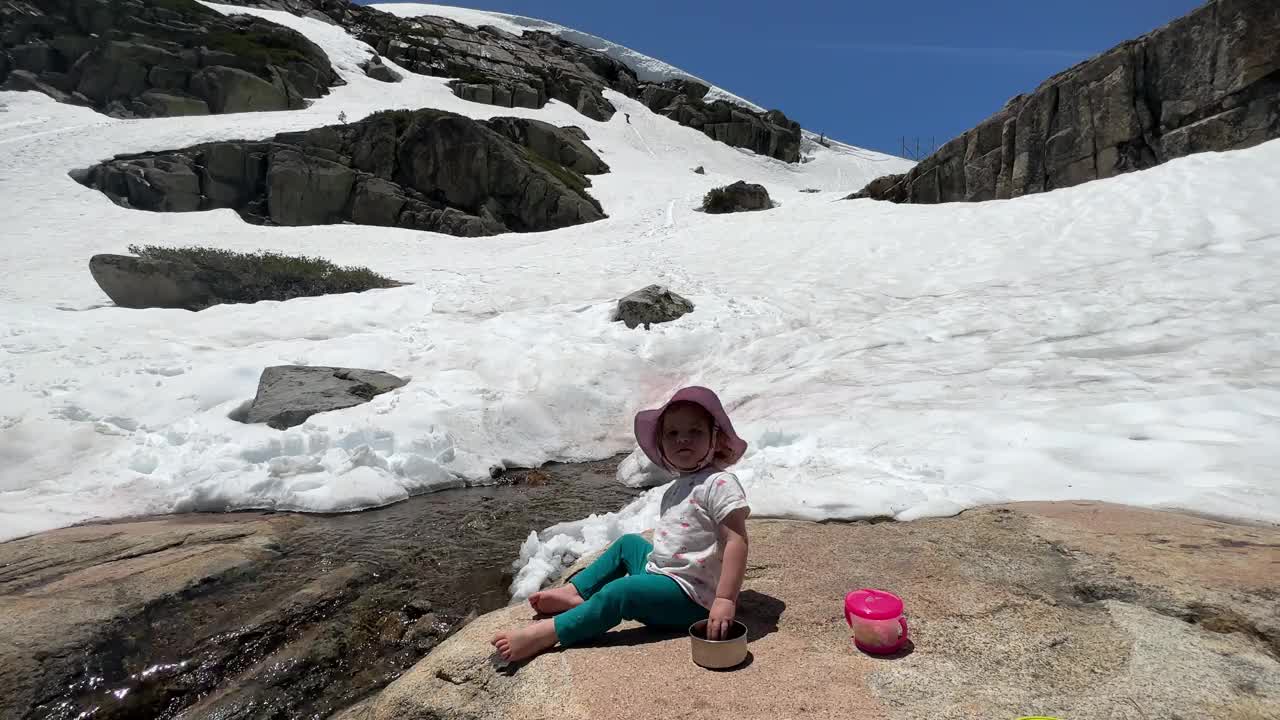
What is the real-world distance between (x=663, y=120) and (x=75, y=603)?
245ft

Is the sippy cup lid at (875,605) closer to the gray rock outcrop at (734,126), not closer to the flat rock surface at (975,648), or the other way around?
the flat rock surface at (975,648)

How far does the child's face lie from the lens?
131 inches

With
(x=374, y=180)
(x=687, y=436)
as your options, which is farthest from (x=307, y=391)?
(x=374, y=180)

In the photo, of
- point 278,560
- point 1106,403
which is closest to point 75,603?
point 278,560

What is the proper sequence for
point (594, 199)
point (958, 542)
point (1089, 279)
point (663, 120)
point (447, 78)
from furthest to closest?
point (663, 120) < point (447, 78) < point (594, 199) < point (1089, 279) < point (958, 542)

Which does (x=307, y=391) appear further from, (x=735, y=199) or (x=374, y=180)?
(x=374, y=180)

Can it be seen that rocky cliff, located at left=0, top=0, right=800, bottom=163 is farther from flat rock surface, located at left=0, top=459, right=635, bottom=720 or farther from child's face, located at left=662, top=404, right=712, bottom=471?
child's face, located at left=662, top=404, right=712, bottom=471

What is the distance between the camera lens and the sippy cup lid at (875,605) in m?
2.79

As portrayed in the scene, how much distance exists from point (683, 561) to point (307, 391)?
24.9 ft

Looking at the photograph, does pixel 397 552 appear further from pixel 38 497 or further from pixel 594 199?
pixel 594 199

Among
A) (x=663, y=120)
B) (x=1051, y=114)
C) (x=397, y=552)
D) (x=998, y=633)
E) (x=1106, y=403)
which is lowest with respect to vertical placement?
(x=397, y=552)

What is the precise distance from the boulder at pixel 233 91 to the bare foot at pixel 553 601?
178ft

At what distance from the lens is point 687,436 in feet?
10.9

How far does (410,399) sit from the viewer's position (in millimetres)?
9109
